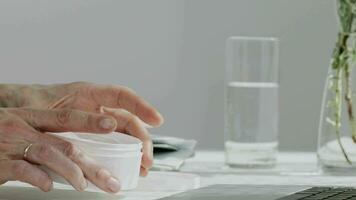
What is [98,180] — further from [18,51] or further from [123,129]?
[18,51]

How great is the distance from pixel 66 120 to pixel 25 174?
4.5 inches

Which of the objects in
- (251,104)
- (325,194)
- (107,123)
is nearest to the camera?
(325,194)

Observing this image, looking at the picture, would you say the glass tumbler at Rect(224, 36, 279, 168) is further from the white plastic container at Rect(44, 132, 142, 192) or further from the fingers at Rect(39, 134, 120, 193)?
the fingers at Rect(39, 134, 120, 193)

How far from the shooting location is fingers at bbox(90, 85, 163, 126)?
1.71 m

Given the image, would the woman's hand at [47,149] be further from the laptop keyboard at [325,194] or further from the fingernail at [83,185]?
the laptop keyboard at [325,194]

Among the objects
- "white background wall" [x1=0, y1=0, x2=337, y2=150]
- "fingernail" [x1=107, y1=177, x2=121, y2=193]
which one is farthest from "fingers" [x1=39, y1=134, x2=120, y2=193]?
"white background wall" [x1=0, y1=0, x2=337, y2=150]

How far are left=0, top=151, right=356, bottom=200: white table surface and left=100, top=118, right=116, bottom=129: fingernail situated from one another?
4.3 inches

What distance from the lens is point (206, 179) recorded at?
1780 mm

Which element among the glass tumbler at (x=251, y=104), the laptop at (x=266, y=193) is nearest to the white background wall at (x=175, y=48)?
the glass tumbler at (x=251, y=104)

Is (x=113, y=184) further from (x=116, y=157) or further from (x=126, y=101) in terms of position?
(x=126, y=101)

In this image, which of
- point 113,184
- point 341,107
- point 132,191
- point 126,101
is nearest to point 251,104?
point 341,107

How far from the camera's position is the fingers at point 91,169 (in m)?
1.42

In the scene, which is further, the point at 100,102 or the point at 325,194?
the point at 100,102

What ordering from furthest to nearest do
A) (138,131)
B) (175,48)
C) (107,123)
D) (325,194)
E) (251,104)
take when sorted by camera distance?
(175,48), (251,104), (138,131), (107,123), (325,194)
